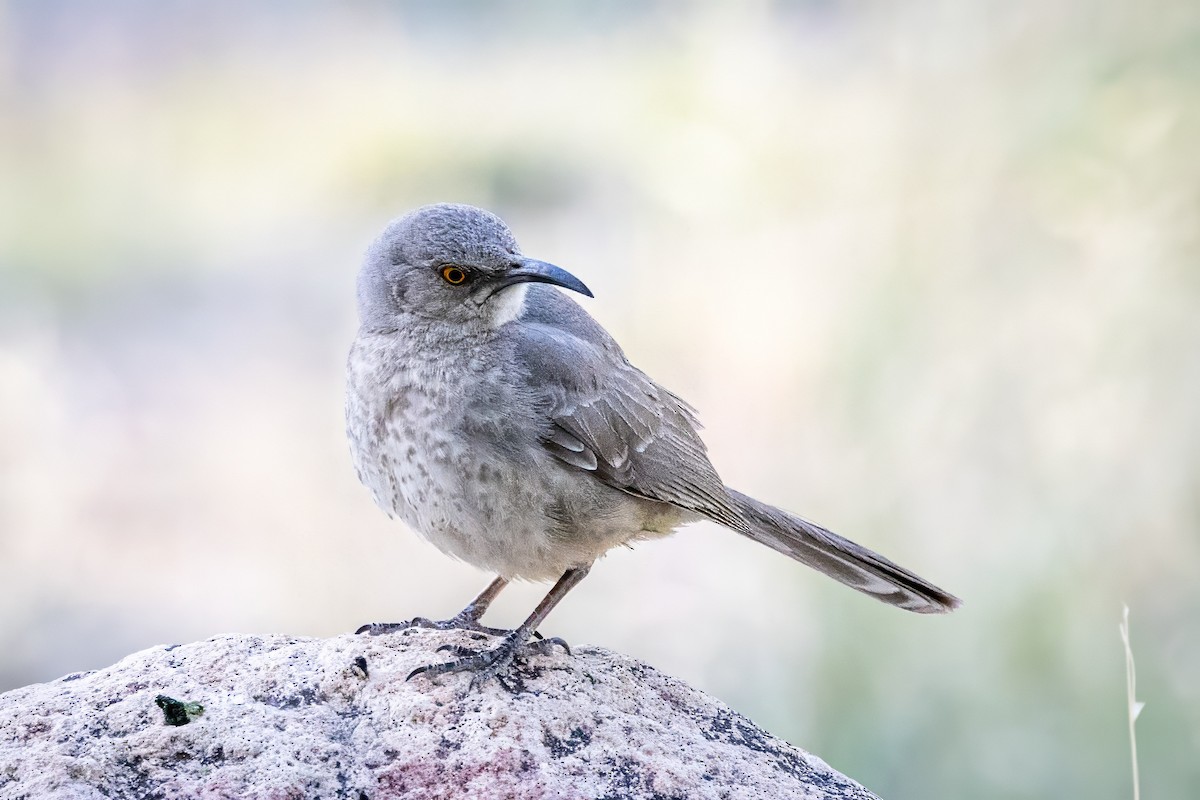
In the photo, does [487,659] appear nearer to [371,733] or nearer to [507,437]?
[371,733]

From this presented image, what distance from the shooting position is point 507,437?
12.3 feet

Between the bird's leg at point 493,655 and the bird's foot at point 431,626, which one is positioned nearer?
the bird's leg at point 493,655

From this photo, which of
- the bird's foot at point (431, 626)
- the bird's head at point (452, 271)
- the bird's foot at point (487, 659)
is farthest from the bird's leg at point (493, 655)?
the bird's head at point (452, 271)

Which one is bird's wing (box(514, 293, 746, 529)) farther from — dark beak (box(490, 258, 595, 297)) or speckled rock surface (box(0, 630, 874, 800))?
speckled rock surface (box(0, 630, 874, 800))

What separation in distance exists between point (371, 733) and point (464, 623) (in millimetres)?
946

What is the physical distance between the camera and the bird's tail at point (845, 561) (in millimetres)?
4209

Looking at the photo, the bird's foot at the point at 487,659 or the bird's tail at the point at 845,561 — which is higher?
the bird's tail at the point at 845,561

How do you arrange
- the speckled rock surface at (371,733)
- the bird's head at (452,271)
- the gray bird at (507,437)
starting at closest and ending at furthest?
1. the speckled rock surface at (371,733)
2. the gray bird at (507,437)
3. the bird's head at (452,271)

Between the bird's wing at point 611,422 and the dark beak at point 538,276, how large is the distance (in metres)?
0.18

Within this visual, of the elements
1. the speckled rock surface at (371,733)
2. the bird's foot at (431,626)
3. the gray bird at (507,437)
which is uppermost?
the gray bird at (507,437)

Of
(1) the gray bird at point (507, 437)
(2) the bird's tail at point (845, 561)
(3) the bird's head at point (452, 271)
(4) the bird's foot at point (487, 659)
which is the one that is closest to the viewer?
(4) the bird's foot at point (487, 659)

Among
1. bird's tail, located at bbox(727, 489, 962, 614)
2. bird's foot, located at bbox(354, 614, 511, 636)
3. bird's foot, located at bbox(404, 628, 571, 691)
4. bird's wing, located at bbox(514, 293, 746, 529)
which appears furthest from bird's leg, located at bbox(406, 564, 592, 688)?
bird's tail, located at bbox(727, 489, 962, 614)

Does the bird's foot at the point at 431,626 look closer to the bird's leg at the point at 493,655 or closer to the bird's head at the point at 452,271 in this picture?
the bird's leg at the point at 493,655

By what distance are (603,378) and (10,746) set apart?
1.96m
